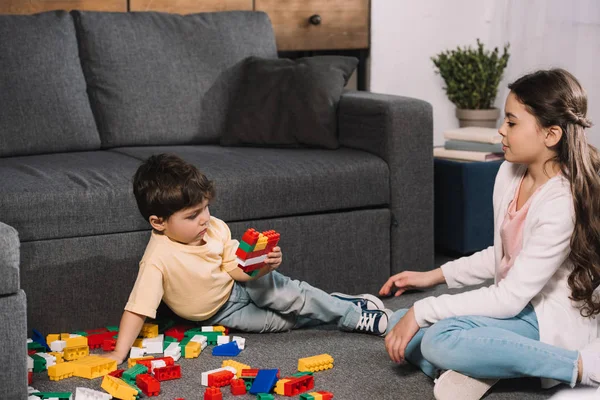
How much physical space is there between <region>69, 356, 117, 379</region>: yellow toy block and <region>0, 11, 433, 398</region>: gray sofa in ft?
1.00

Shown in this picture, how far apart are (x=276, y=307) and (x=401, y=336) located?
0.55 meters

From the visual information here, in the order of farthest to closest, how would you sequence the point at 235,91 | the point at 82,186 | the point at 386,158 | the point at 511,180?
the point at 235,91 < the point at 386,158 < the point at 82,186 < the point at 511,180

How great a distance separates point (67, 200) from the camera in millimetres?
2453

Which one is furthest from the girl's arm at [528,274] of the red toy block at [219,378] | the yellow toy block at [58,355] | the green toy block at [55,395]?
the yellow toy block at [58,355]

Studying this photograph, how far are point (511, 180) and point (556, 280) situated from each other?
0.90ft

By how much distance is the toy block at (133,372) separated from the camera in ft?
7.05

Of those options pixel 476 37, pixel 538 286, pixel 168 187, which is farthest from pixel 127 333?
pixel 476 37

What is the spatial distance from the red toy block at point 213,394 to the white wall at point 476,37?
2.39 meters

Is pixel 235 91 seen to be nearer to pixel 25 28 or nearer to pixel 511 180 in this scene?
pixel 25 28

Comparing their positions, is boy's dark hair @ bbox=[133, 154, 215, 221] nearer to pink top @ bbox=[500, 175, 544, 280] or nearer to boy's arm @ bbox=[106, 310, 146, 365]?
boy's arm @ bbox=[106, 310, 146, 365]

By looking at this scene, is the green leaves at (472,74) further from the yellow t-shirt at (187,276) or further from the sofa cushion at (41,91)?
the yellow t-shirt at (187,276)

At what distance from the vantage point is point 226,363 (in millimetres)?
2273

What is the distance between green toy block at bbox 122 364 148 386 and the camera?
2148mm

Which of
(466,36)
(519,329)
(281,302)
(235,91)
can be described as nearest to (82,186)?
(281,302)
